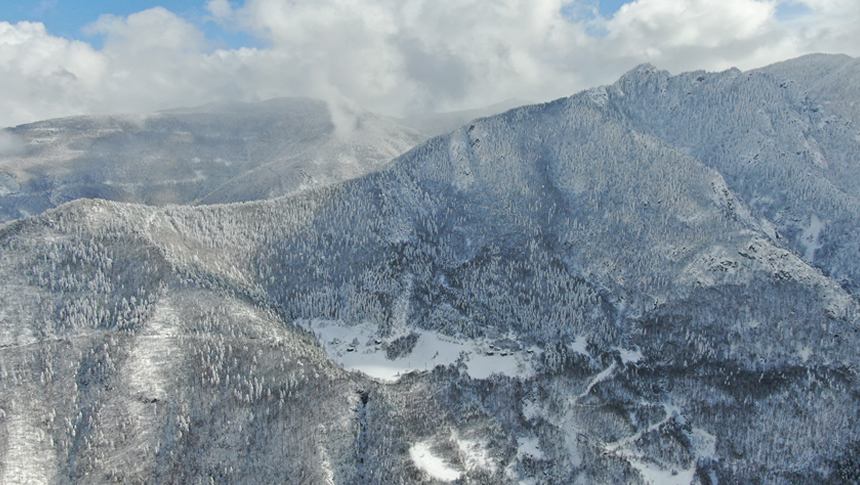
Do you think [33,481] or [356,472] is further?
[356,472]

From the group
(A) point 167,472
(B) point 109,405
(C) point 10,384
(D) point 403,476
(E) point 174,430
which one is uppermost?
(C) point 10,384

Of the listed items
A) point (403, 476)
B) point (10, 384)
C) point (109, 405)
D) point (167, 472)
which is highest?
point (10, 384)

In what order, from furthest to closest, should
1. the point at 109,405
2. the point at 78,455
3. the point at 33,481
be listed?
the point at 109,405, the point at 78,455, the point at 33,481

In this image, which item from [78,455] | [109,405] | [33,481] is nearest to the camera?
[33,481]

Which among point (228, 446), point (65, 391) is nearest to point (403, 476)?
point (228, 446)

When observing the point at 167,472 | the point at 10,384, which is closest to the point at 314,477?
the point at 167,472

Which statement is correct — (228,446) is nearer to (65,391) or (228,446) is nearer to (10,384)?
(65,391)

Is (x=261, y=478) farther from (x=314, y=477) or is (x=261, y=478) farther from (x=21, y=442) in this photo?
(x=21, y=442)

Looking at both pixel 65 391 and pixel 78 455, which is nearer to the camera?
pixel 78 455

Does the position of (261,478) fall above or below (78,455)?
below
